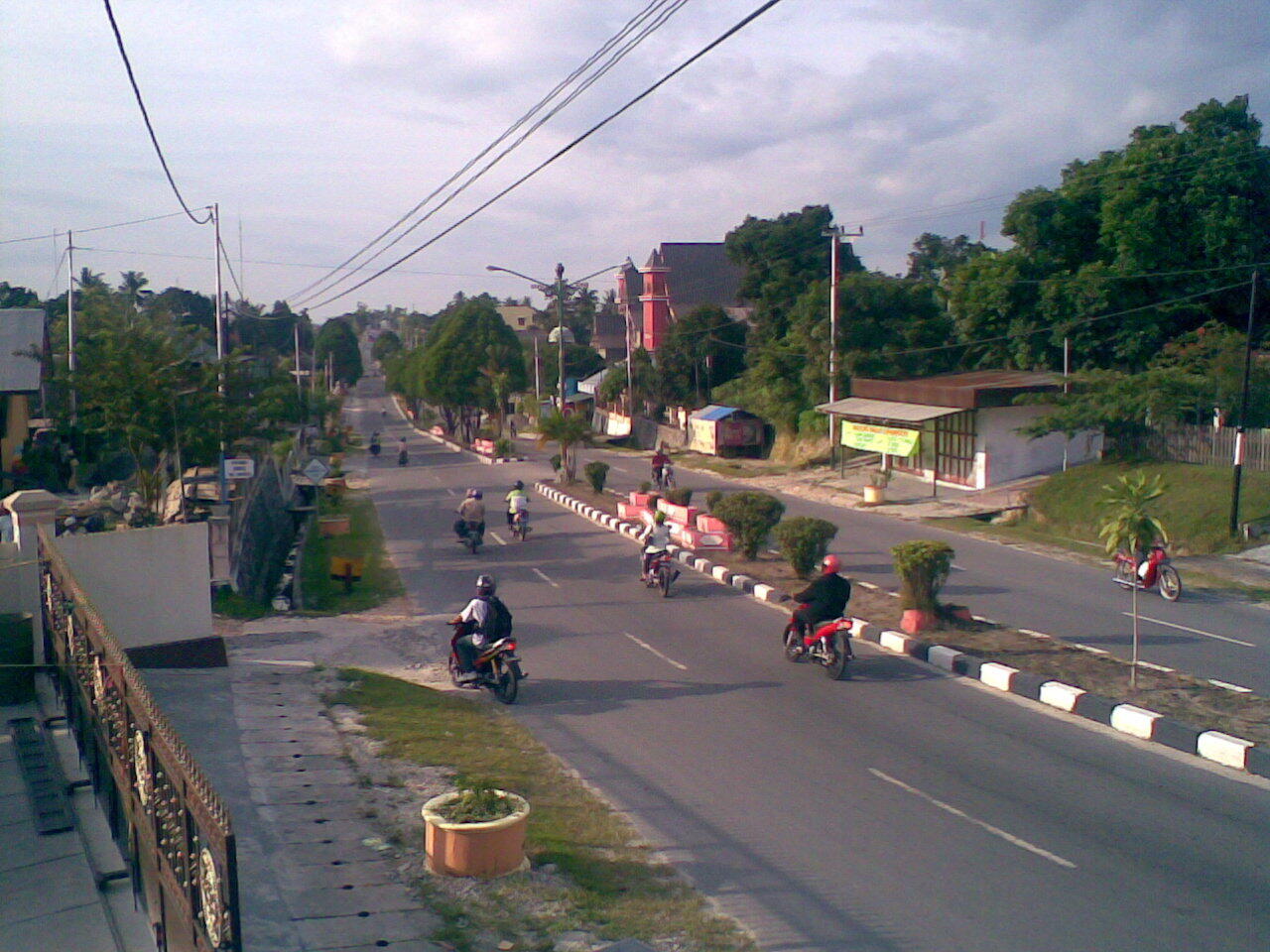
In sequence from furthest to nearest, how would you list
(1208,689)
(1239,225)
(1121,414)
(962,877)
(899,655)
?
(1239,225) → (1121,414) → (899,655) → (1208,689) → (962,877)

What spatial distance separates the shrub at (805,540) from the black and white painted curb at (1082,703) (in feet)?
2.92

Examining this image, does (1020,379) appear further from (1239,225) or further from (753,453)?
(753,453)

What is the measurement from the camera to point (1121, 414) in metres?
23.8

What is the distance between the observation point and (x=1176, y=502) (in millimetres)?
21844

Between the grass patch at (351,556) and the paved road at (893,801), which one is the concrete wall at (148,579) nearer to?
the paved road at (893,801)

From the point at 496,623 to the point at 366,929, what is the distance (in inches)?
216

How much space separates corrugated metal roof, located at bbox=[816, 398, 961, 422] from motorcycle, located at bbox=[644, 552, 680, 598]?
14.2m

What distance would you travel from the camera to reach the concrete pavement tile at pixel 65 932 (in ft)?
17.0

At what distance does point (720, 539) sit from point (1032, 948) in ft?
48.7

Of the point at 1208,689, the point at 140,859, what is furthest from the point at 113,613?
the point at 1208,689

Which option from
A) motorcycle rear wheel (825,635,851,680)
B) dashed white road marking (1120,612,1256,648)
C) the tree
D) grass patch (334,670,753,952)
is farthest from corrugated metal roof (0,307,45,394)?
the tree

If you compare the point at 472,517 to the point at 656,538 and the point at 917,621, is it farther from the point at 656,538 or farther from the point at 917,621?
the point at 917,621

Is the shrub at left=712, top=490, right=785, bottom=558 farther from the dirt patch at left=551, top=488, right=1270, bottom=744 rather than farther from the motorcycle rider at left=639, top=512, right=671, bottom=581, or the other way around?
the dirt patch at left=551, top=488, right=1270, bottom=744

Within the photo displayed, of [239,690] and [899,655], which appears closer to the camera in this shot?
[239,690]
